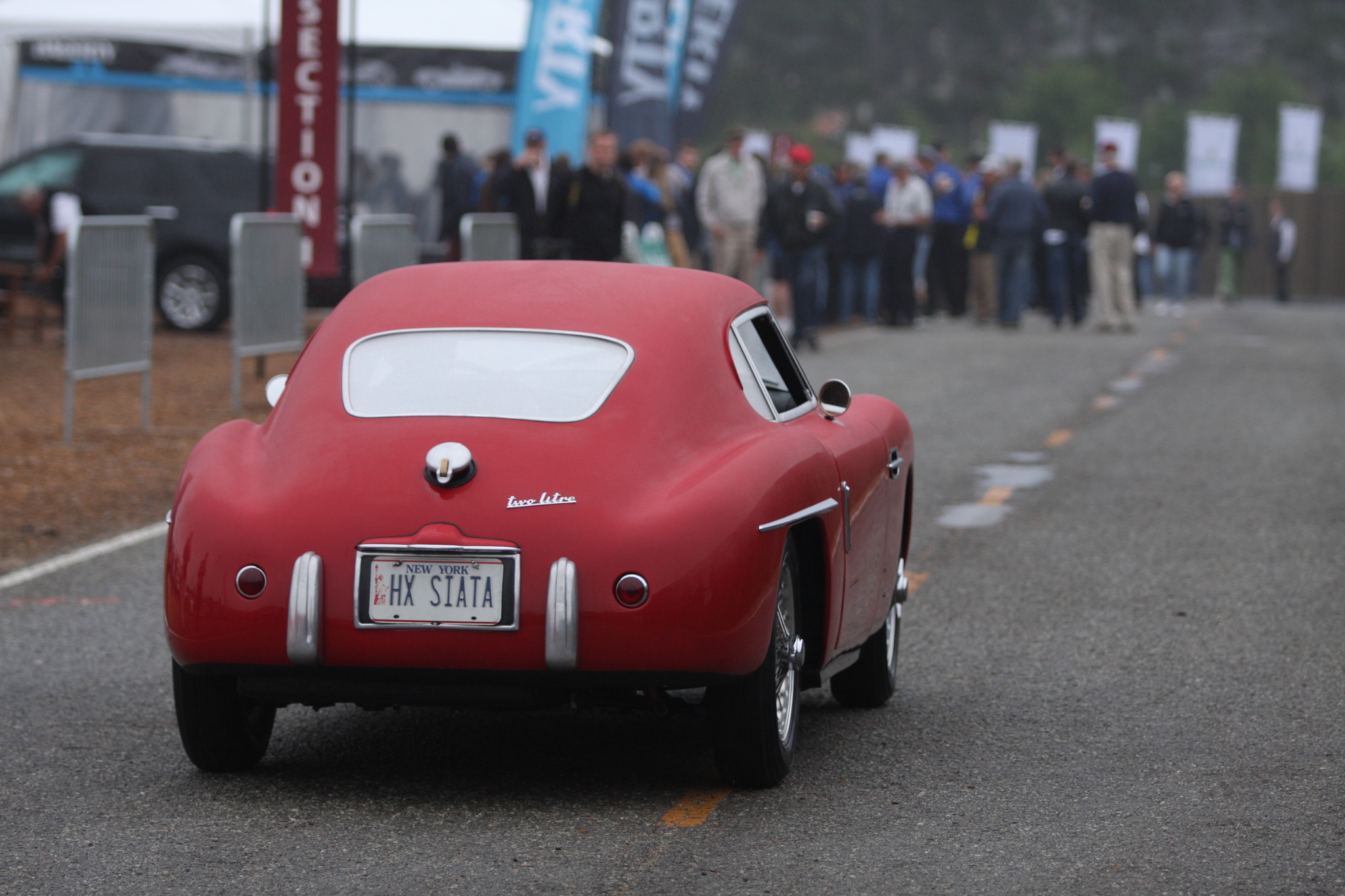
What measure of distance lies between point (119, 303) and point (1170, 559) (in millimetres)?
6847

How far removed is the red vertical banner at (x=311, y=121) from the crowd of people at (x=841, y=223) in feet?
5.94

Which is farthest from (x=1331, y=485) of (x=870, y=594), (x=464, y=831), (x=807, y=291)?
(x=807, y=291)

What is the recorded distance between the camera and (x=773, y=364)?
20.2ft

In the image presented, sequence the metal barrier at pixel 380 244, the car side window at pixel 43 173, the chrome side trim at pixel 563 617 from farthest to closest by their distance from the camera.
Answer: the car side window at pixel 43 173
the metal barrier at pixel 380 244
the chrome side trim at pixel 563 617

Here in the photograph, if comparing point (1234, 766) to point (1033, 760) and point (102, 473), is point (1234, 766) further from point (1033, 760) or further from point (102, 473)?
point (102, 473)

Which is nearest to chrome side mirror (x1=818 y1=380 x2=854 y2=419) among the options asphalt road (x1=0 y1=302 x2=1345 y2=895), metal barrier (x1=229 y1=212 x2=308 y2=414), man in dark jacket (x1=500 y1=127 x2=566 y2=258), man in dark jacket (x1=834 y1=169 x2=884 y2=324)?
asphalt road (x1=0 y1=302 x2=1345 y2=895)

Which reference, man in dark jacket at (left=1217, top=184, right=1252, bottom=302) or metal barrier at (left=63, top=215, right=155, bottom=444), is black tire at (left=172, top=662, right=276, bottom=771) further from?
man in dark jacket at (left=1217, top=184, right=1252, bottom=302)

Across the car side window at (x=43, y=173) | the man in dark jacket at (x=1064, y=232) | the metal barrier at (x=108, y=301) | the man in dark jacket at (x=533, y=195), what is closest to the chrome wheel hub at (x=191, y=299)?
the car side window at (x=43, y=173)

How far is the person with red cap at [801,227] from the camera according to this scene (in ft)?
68.3

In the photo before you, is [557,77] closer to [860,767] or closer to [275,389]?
[275,389]

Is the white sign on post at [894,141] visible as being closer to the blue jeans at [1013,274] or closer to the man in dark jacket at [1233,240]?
the man in dark jacket at [1233,240]

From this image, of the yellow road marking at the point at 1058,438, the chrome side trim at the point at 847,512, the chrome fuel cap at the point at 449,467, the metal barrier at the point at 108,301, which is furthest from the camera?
the yellow road marking at the point at 1058,438

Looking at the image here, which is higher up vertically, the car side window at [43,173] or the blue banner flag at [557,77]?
the blue banner flag at [557,77]

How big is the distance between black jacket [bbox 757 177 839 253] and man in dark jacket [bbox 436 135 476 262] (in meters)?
3.94
